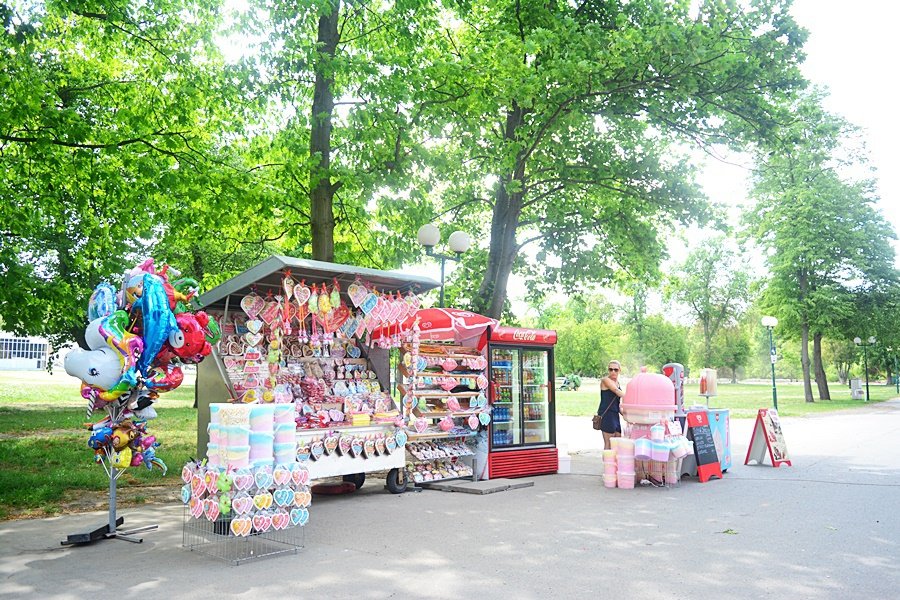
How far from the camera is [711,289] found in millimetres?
61719

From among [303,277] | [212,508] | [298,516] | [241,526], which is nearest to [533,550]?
[298,516]

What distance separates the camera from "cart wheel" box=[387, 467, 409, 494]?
1000 centimetres

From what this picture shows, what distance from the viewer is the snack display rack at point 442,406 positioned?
1039 centimetres

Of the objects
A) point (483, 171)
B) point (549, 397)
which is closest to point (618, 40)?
point (483, 171)

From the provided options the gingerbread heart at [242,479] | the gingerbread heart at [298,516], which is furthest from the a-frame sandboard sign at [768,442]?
the gingerbread heart at [242,479]

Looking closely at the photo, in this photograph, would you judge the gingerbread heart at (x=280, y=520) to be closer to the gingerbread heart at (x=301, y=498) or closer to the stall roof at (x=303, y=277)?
the gingerbread heart at (x=301, y=498)

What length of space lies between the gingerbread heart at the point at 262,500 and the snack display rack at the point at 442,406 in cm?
407

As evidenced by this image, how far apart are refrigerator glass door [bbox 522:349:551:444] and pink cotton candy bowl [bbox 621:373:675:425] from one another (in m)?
1.80

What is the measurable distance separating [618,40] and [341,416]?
27.7ft

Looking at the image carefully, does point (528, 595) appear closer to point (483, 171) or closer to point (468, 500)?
point (468, 500)

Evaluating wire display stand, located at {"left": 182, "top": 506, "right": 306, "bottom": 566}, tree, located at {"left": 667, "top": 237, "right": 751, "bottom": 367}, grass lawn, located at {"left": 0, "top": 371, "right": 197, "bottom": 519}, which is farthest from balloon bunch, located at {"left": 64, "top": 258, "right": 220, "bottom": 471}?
tree, located at {"left": 667, "top": 237, "right": 751, "bottom": 367}

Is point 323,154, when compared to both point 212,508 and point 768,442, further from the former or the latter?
point 768,442

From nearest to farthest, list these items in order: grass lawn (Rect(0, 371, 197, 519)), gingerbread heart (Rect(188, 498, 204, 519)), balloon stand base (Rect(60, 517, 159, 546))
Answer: gingerbread heart (Rect(188, 498, 204, 519)) → balloon stand base (Rect(60, 517, 159, 546)) → grass lawn (Rect(0, 371, 197, 519))

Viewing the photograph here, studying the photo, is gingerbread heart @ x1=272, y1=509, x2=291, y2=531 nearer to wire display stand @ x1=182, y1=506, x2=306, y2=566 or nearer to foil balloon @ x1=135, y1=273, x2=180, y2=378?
wire display stand @ x1=182, y1=506, x2=306, y2=566
